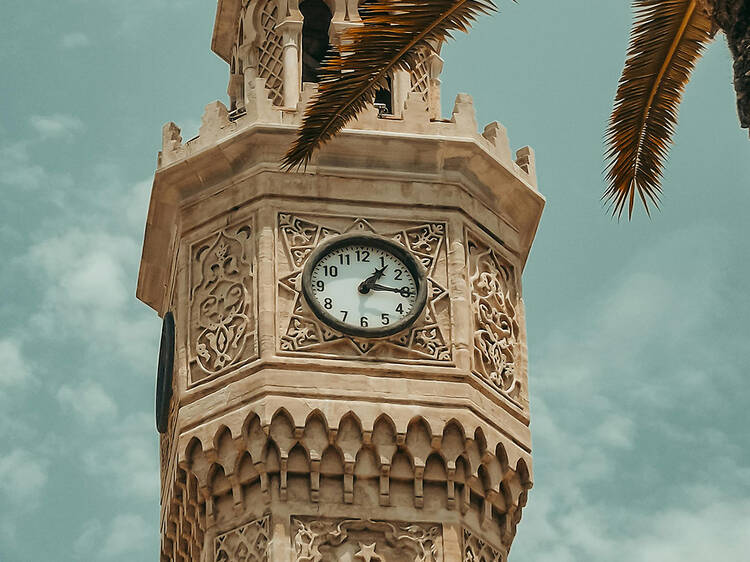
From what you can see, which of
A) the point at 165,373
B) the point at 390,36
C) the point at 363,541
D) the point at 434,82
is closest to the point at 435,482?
the point at 363,541

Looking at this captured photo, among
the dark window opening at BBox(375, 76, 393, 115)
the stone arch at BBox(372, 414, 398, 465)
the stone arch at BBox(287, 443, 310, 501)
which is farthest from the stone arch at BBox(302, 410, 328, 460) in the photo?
the dark window opening at BBox(375, 76, 393, 115)

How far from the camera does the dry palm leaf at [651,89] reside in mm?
14898

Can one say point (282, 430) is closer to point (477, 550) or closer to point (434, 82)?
point (477, 550)

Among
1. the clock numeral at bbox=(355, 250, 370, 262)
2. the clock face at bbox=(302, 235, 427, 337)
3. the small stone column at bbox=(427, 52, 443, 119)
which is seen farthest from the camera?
the small stone column at bbox=(427, 52, 443, 119)

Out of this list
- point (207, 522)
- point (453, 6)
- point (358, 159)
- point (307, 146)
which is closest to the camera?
point (453, 6)

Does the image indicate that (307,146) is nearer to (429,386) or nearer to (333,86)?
(333,86)

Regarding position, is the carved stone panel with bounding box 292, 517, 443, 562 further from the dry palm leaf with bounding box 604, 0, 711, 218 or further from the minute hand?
the dry palm leaf with bounding box 604, 0, 711, 218

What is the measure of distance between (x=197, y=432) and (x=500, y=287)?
4253mm

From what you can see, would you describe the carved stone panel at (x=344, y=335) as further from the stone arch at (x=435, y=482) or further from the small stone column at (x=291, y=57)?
the small stone column at (x=291, y=57)

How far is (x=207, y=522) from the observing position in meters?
21.8

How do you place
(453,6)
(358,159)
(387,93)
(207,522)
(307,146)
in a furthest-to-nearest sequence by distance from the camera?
(387,93)
(358,159)
(207,522)
(307,146)
(453,6)

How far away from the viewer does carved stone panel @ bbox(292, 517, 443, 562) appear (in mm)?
21062

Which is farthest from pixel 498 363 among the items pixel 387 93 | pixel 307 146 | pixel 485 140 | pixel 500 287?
pixel 307 146

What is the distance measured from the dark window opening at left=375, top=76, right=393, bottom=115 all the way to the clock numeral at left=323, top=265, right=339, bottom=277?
3.22 metres
